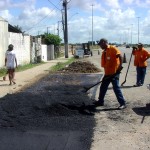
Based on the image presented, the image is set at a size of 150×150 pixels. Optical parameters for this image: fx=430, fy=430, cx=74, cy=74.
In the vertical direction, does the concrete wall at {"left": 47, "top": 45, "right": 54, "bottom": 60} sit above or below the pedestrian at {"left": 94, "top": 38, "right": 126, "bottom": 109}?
below

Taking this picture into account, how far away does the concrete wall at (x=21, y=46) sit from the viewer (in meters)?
29.8

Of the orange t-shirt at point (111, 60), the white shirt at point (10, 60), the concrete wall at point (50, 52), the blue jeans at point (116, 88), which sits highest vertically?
the orange t-shirt at point (111, 60)

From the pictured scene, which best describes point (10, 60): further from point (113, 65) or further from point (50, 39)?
point (50, 39)

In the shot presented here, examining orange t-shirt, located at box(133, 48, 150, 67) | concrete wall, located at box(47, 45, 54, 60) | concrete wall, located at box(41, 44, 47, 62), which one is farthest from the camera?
concrete wall, located at box(47, 45, 54, 60)

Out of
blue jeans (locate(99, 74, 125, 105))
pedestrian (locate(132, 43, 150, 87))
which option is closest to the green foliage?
pedestrian (locate(132, 43, 150, 87))

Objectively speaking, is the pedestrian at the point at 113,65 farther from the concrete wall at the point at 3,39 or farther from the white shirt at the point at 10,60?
the concrete wall at the point at 3,39

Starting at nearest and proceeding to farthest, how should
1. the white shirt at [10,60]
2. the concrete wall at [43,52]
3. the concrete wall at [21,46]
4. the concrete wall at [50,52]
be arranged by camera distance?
the white shirt at [10,60], the concrete wall at [21,46], the concrete wall at [43,52], the concrete wall at [50,52]

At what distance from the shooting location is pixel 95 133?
8.29 meters

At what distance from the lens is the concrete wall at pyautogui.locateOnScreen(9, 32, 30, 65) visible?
97.7 ft

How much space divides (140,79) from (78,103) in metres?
6.04

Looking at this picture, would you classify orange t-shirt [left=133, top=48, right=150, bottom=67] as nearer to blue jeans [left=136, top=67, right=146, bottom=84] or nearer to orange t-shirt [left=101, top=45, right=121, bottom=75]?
blue jeans [left=136, top=67, right=146, bottom=84]

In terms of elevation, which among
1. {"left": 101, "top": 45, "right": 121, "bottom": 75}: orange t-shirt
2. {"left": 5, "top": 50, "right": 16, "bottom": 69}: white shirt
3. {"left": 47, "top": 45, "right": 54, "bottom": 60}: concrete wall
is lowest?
{"left": 47, "top": 45, "right": 54, "bottom": 60}: concrete wall

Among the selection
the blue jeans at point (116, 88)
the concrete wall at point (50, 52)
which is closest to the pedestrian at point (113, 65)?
the blue jeans at point (116, 88)

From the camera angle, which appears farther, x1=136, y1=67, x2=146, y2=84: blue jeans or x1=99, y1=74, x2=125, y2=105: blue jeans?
x1=136, y1=67, x2=146, y2=84: blue jeans
